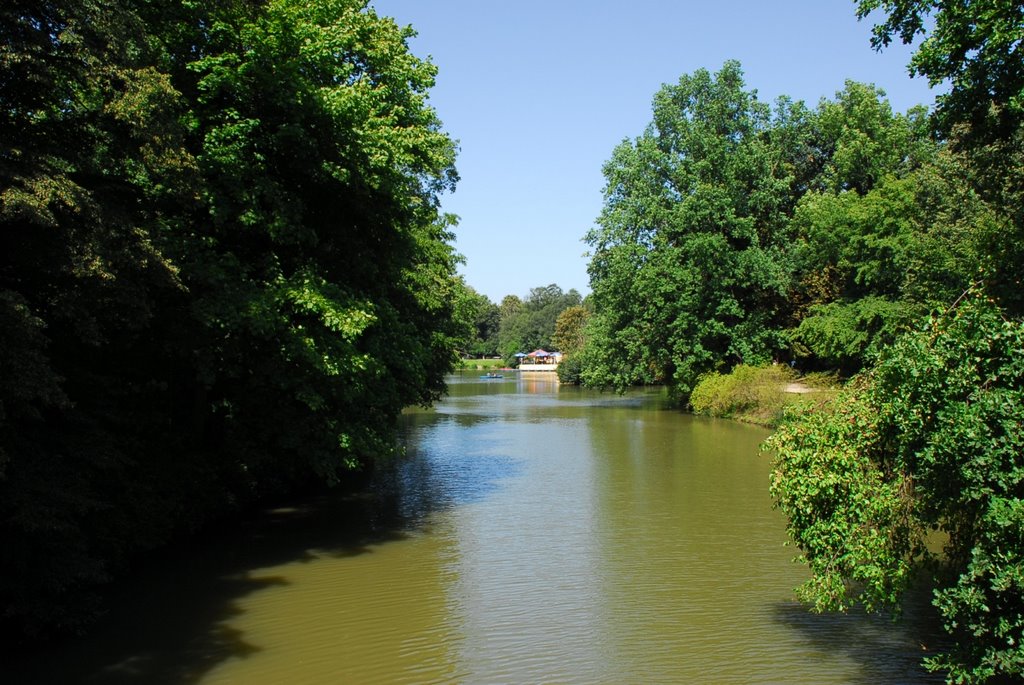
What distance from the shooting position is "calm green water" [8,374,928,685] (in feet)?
31.5

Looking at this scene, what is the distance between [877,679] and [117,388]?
1110 centimetres

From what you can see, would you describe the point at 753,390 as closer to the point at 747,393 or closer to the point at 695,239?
the point at 747,393

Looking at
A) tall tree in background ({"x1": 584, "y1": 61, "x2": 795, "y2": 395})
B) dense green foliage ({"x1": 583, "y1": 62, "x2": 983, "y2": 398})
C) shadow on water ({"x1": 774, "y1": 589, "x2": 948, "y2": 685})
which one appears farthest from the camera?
tall tree in background ({"x1": 584, "y1": 61, "x2": 795, "y2": 395})

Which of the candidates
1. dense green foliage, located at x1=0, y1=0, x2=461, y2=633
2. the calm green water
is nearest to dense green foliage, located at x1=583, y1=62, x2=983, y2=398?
the calm green water

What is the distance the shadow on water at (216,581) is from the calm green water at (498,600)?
39mm

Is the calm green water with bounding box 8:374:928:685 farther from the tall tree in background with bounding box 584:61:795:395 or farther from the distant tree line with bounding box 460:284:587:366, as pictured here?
the distant tree line with bounding box 460:284:587:366

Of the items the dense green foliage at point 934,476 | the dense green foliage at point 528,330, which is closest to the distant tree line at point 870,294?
the dense green foliage at point 934,476

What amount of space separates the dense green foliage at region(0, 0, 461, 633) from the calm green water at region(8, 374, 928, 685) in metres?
1.20

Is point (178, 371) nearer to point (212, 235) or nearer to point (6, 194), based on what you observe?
point (212, 235)


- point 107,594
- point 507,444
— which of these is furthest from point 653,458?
point 107,594

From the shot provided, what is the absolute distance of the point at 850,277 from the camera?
34938 millimetres

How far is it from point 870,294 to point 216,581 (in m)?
28.3

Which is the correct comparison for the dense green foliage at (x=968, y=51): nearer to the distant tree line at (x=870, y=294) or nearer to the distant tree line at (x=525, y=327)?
the distant tree line at (x=870, y=294)

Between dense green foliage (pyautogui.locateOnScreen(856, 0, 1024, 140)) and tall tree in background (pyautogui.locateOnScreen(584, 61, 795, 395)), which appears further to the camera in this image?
tall tree in background (pyautogui.locateOnScreen(584, 61, 795, 395))
